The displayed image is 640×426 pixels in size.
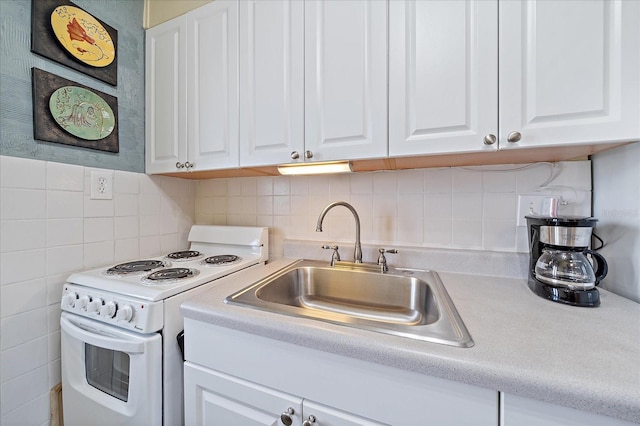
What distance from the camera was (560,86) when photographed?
70cm

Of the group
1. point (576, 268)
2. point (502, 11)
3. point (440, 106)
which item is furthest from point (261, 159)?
point (576, 268)

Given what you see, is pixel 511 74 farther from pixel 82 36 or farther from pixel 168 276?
pixel 82 36

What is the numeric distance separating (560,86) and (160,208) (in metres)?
1.85

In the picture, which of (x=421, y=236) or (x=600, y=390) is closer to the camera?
(x=600, y=390)

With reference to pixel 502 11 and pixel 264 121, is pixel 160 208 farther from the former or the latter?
pixel 502 11

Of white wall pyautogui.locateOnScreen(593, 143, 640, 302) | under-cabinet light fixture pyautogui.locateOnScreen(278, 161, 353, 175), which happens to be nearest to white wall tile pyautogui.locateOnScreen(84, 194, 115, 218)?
under-cabinet light fixture pyautogui.locateOnScreen(278, 161, 353, 175)

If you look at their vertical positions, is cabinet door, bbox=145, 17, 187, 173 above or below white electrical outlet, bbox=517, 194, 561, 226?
above

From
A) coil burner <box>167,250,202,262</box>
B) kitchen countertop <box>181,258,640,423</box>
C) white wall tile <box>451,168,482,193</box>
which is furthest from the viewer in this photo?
coil burner <box>167,250,202,262</box>

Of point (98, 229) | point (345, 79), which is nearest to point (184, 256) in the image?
point (98, 229)

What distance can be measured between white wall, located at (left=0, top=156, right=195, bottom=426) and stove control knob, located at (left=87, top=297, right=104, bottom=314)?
0.96ft

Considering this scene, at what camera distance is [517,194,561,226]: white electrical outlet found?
969 mm

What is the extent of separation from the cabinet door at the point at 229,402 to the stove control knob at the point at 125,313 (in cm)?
26

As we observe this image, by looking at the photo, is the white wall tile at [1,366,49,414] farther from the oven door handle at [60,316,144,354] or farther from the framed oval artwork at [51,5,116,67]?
the framed oval artwork at [51,5,116,67]

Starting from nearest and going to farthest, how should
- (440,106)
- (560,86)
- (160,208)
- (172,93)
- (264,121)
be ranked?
1. (560,86)
2. (440,106)
3. (264,121)
4. (172,93)
5. (160,208)
